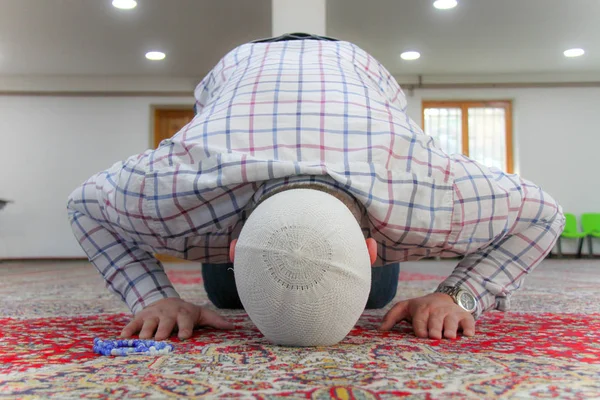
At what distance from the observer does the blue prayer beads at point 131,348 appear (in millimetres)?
1061

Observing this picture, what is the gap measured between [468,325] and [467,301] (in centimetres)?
10

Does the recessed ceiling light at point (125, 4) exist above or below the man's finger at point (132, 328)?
above

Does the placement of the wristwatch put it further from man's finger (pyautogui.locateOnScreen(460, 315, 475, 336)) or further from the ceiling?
the ceiling

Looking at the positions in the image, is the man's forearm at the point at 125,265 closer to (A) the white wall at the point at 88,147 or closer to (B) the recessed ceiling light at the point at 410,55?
(B) the recessed ceiling light at the point at 410,55

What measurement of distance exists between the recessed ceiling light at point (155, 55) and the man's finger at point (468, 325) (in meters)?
6.56

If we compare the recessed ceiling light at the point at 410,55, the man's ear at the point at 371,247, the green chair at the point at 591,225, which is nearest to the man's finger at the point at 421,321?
the man's ear at the point at 371,247

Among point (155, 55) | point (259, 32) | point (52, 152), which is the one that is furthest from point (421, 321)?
point (52, 152)

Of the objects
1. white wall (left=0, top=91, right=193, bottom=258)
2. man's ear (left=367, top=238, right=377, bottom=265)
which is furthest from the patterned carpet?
white wall (left=0, top=91, right=193, bottom=258)

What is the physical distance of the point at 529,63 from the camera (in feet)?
25.9

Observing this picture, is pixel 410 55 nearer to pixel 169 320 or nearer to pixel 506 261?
pixel 506 261

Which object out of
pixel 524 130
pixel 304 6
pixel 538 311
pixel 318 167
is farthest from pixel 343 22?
pixel 318 167

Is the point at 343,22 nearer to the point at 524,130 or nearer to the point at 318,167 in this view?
the point at 524,130

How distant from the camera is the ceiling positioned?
5723 millimetres

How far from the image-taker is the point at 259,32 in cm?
647
